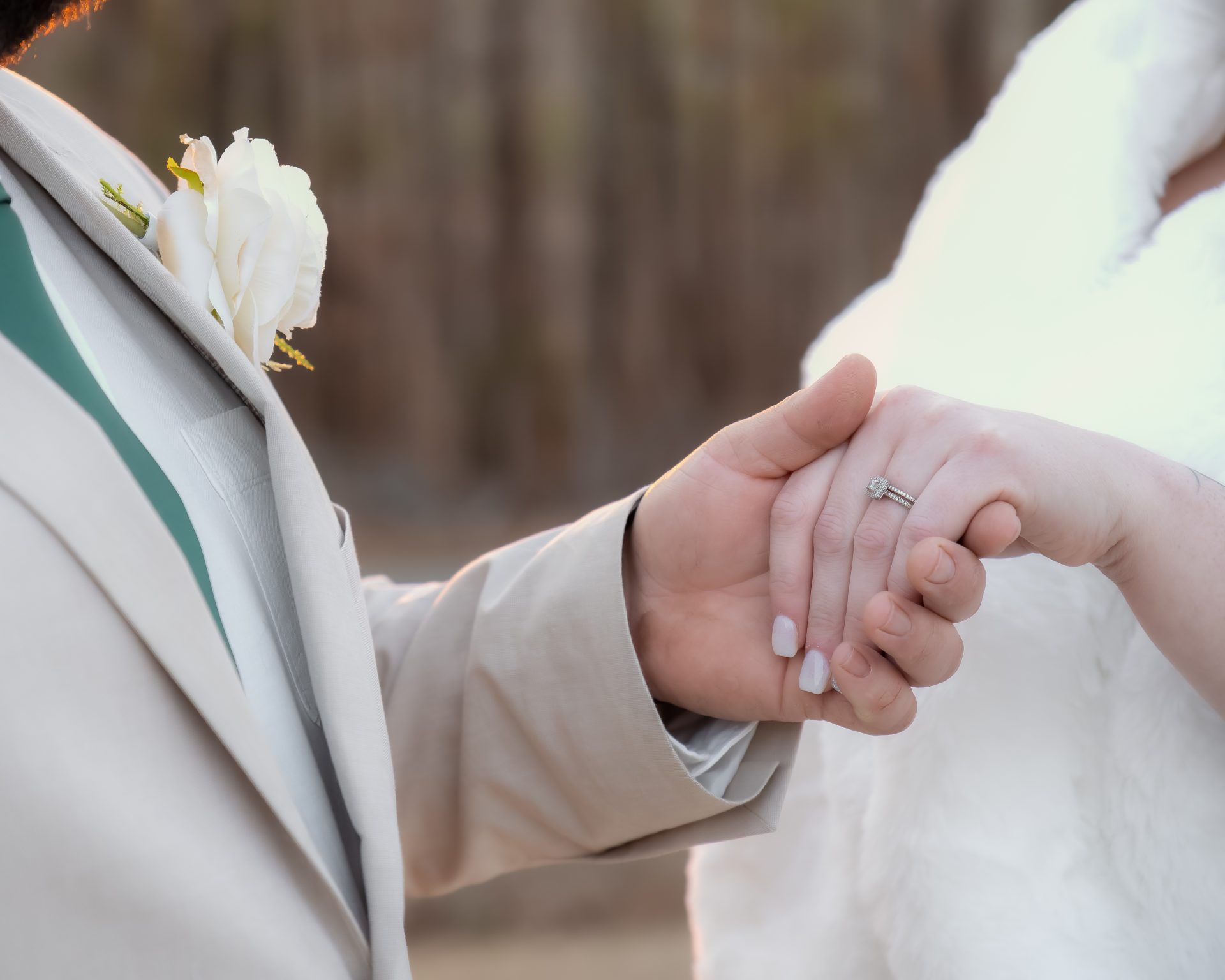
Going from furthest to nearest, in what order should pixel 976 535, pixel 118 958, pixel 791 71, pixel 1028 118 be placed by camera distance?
pixel 791 71 < pixel 1028 118 < pixel 976 535 < pixel 118 958

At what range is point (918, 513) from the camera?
0.48m

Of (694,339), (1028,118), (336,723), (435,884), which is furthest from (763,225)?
(336,723)

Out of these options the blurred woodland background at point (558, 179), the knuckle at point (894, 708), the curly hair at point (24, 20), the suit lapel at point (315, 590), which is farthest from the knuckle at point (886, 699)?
the blurred woodland background at point (558, 179)

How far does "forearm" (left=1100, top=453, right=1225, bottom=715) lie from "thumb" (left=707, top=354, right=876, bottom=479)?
130 millimetres

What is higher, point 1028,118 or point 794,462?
point 1028,118

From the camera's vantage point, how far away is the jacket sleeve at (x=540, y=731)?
1.93 ft

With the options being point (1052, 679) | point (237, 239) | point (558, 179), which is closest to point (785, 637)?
point (1052, 679)

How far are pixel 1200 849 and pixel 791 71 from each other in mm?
2156

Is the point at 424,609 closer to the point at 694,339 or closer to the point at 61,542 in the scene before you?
the point at 61,542

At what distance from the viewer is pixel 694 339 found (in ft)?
7.79

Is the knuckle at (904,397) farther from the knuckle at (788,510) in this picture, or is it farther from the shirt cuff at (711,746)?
the shirt cuff at (711,746)

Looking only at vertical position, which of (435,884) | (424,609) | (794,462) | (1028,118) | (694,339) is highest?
(1028,118)

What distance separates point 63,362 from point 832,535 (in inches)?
14.0

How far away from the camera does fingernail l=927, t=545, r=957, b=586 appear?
46 cm
